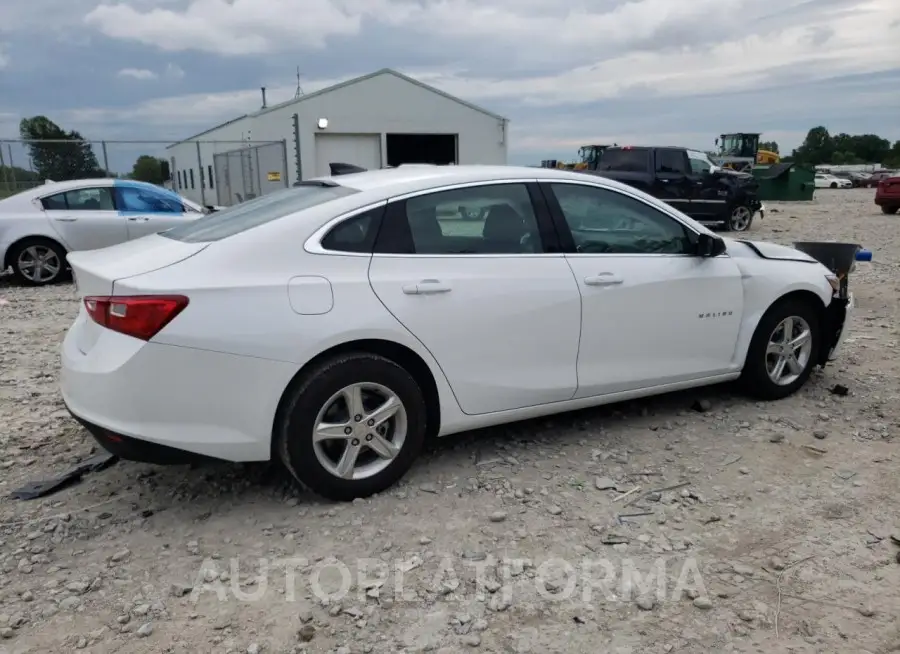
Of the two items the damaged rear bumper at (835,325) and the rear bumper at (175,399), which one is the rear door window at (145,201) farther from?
the damaged rear bumper at (835,325)

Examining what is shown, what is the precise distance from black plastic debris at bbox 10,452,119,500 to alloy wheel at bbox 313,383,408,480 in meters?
1.28

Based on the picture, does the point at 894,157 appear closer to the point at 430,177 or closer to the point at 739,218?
the point at 739,218

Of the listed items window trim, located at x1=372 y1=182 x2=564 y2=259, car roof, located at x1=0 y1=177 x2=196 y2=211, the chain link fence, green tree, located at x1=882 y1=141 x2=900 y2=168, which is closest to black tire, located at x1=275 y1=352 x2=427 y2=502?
window trim, located at x1=372 y1=182 x2=564 y2=259

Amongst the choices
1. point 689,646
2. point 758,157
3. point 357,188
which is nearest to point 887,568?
point 689,646

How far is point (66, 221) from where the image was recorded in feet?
33.9

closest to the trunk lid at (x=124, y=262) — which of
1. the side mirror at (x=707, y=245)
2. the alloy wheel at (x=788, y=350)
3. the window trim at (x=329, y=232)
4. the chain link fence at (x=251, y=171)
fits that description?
the window trim at (x=329, y=232)

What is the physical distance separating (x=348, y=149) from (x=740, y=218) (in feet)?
48.0

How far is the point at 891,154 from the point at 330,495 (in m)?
106

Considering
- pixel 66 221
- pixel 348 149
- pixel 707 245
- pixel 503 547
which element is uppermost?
pixel 348 149

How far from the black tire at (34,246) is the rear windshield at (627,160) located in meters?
11.7

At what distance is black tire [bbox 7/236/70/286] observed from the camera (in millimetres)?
10180

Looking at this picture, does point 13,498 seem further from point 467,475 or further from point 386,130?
point 386,130

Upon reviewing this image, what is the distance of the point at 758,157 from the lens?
46.0m

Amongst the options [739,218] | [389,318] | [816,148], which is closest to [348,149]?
[739,218]
